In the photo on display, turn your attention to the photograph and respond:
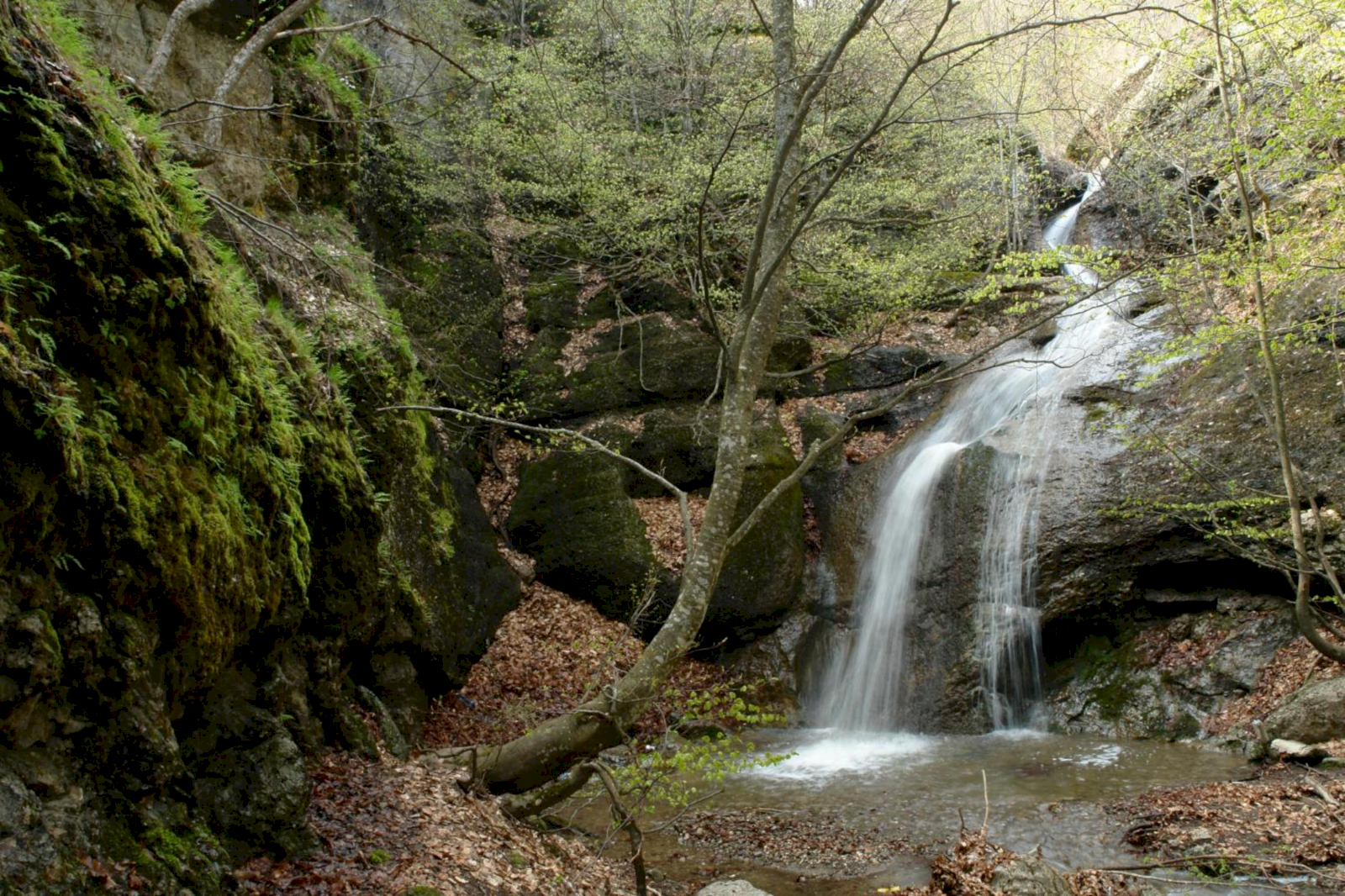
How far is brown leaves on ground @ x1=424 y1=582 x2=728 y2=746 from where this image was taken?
8.80 m

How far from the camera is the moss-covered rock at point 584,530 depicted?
1177 centimetres

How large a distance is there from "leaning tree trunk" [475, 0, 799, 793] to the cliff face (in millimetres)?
1147

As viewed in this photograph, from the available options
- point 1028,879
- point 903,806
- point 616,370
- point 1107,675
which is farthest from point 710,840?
point 616,370

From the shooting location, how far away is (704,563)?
5.41m

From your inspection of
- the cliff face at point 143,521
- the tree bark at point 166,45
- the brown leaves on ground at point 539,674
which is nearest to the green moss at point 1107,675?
the brown leaves on ground at point 539,674

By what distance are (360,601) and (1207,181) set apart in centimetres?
1678

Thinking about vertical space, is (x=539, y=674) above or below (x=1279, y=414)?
below

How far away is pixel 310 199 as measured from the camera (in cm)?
1107

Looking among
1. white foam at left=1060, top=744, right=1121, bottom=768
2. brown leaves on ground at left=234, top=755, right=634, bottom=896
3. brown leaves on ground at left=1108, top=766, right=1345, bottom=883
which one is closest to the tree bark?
brown leaves on ground at left=234, top=755, right=634, bottom=896

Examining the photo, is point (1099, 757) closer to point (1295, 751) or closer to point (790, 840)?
point (1295, 751)

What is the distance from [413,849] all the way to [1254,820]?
6304 mm

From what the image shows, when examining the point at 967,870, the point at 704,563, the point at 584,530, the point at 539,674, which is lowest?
the point at 967,870

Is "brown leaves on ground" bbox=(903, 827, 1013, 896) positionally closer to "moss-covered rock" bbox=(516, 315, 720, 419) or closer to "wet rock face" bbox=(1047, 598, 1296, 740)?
"wet rock face" bbox=(1047, 598, 1296, 740)

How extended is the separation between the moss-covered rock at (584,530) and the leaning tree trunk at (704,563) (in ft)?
20.1
